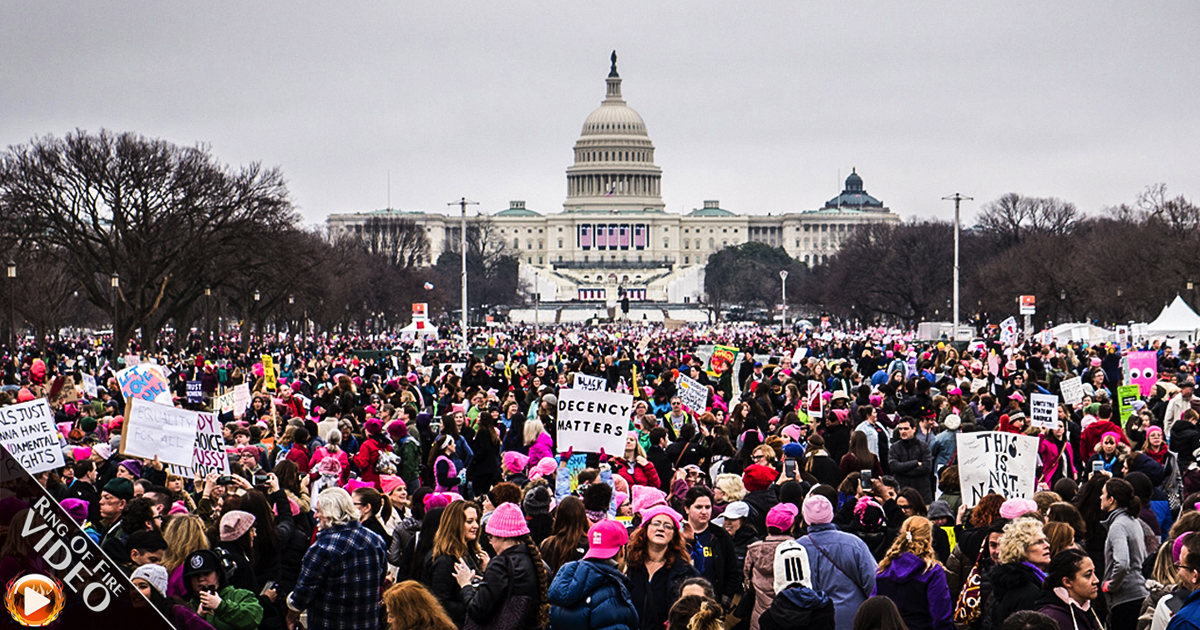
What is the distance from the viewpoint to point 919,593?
6.92m

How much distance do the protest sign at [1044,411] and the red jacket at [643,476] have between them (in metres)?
3.79

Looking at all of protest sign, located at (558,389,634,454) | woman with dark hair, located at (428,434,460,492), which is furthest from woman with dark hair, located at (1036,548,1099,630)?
woman with dark hair, located at (428,434,460,492)

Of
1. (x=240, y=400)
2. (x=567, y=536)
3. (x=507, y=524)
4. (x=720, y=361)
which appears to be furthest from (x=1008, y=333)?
(x=507, y=524)

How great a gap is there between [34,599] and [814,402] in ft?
44.5

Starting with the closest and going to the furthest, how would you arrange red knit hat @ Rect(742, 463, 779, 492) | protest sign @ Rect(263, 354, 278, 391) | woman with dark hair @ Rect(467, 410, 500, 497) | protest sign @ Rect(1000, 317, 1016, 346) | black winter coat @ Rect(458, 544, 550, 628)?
black winter coat @ Rect(458, 544, 550, 628) < red knit hat @ Rect(742, 463, 779, 492) < woman with dark hair @ Rect(467, 410, 500, 497) < protest sign @ Rect(263, 354, 278, 391) < protest sign @ Rect(1000, 317, 1016, 346)

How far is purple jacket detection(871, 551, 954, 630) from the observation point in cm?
688

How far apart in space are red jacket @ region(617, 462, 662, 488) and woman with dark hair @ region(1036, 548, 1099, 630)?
4.64 meters

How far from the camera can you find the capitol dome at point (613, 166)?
187 meters

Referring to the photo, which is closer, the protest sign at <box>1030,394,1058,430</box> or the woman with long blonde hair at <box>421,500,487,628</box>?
the woman with long blonde hair at <box>421,500,487,628</box>

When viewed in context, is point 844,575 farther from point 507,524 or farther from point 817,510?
point 507,524

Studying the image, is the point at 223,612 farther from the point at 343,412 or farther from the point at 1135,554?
the point at 343,412

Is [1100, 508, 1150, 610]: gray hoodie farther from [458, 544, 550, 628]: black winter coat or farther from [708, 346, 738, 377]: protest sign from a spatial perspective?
[708, 346, 738, 377]: protest sign

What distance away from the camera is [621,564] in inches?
287

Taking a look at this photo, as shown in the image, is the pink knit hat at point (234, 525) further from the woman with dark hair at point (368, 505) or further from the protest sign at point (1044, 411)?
the protest sign at point (1044, 411)
